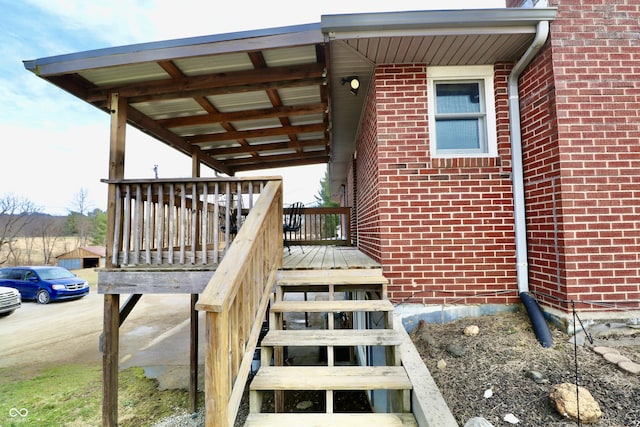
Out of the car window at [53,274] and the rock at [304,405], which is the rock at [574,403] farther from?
the car window at [53,274]

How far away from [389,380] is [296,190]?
41061 millimetres

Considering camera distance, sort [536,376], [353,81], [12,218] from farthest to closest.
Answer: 1. [12,218]
2. [353,81]
3. [536,376]

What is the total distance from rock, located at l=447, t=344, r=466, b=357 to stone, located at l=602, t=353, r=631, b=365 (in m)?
1.02

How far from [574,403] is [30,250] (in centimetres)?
4245

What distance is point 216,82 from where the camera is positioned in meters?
3.46

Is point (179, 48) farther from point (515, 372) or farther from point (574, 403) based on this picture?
point (574, 403)

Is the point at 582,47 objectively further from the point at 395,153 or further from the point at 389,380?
the point at 389,380

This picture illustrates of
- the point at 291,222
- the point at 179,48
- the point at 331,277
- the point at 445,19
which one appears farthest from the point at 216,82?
the point at 291,222

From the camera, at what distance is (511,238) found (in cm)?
320

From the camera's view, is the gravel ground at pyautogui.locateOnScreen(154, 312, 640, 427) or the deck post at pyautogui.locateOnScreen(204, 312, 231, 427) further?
the gravel ground at pyautogui.locateOnScreen(154, 312, 640, 427)

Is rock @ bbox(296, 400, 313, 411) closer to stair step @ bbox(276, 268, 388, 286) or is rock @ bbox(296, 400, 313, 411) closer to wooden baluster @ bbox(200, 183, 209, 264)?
stair step @ bbox(276, 268, 388, 286)

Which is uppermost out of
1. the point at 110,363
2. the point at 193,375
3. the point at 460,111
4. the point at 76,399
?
the point at 460,111

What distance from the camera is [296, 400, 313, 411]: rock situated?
16.0 ft

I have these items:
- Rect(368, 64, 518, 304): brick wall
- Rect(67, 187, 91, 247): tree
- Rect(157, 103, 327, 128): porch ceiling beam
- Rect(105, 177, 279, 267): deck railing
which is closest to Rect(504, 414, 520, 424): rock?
Rect(368, 64, 518, 304): brick wall
